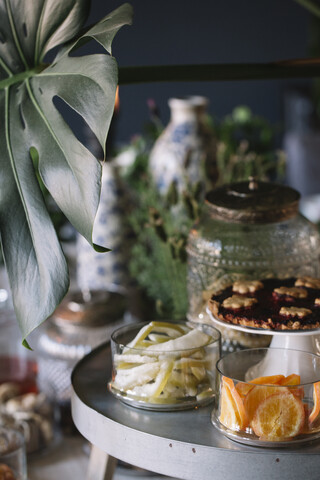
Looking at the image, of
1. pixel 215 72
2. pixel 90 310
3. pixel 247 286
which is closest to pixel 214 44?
pixel 90 310

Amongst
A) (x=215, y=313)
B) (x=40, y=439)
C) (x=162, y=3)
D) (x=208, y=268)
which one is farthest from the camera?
(x=162, y=3)

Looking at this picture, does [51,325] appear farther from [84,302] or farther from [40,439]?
[40,439]

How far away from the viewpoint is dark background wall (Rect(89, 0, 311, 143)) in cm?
388

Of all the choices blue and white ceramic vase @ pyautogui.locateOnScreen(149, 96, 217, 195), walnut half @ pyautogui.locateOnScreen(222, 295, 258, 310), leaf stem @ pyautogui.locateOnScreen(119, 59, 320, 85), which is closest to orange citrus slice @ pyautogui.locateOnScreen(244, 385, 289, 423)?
walnut half @ pyautogui.locateOnScreen(222, 295, 258, 310)

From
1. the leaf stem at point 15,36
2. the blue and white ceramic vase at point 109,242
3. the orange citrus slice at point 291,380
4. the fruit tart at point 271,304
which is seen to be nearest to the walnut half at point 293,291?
the fruit tart at point 271,304

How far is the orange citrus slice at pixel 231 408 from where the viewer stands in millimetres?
590

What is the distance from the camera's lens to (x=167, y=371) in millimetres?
643

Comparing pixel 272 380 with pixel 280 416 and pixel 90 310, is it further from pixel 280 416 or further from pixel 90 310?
pixel 90 310

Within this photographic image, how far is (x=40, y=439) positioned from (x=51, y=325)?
191 millimetres

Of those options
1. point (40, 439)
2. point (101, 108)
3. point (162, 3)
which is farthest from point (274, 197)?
point (162, 3)

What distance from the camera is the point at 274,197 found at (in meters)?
0.77

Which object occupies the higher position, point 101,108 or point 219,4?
point 101,108

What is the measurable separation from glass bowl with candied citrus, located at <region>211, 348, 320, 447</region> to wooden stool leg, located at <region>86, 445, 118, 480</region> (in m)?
0.16

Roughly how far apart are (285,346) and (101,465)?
0.76ft
